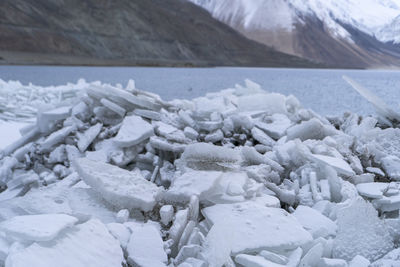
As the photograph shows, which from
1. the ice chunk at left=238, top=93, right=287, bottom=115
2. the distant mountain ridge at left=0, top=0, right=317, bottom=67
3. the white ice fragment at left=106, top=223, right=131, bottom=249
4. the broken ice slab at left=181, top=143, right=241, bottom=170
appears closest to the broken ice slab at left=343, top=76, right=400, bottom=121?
the ice chunk at left=238, top=93, right=287, bottom=115

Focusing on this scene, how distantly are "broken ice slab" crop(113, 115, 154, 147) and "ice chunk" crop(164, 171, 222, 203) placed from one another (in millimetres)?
1066

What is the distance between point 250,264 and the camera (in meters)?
2.07

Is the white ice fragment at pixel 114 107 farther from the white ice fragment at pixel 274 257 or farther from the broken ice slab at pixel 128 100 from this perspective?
the white ice fragment at pixel 274 257

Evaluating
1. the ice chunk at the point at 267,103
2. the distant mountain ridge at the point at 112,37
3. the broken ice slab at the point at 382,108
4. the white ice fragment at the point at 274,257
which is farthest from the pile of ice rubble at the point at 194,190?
the distant mountain ridge at the point at 112,37

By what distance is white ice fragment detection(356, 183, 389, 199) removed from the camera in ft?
9.55

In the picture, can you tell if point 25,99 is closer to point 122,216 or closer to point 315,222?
point 122,216

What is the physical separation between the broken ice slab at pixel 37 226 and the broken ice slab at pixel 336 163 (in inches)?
74.3

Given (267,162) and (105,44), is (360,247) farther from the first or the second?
(105,44)

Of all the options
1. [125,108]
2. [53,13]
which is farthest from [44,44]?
[125,108]

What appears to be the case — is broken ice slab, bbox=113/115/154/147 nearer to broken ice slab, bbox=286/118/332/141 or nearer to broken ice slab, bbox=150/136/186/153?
broken ice slab, bbox=150/136/186/153

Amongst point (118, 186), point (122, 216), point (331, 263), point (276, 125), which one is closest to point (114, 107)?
point (276, 125)

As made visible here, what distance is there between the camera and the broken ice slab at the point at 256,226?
2252 mm

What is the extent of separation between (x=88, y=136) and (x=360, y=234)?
273cm

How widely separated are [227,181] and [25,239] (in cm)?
135
